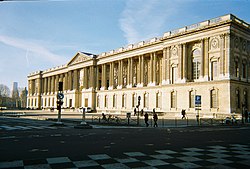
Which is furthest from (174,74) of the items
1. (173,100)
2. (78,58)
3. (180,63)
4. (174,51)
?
(78,58)

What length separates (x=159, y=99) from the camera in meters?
66.0

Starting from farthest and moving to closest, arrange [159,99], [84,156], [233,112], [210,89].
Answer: [159,99], [210,89], [233,112], [84,156]

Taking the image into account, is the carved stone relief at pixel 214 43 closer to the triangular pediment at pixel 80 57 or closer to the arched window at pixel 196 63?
the arched window at pixel 196 63

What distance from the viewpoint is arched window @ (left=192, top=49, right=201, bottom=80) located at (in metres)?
55.9

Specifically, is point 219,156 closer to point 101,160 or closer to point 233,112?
point 101,160

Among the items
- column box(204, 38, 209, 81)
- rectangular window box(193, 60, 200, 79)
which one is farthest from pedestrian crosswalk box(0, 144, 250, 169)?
rectangular window box(193, 60, 200, 79)

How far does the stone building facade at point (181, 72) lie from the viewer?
49.8m

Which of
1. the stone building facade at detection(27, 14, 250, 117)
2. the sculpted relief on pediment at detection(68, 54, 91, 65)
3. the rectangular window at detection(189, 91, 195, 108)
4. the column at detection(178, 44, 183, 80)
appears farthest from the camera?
the sculpted relief on pediment at detection(68, 54, 91, 65)

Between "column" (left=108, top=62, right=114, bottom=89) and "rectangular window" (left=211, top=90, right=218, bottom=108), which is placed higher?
"column" (left=108, top=62, right=114, bottom=89)

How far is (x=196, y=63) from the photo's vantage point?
56.6 metres

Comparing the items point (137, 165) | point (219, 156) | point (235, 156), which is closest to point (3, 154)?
point (137, 165)

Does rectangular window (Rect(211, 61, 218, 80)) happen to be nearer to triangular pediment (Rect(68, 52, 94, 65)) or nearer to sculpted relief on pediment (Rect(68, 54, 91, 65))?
triangular pediment (Rect(68, 52, 94, 65))

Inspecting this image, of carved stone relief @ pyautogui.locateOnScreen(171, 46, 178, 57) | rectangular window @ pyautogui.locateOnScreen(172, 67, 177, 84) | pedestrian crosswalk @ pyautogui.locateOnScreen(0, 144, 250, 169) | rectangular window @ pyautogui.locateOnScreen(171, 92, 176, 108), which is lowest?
pedestrian crosswalk @ pyautogui.locateOnScreen(0, 144, 250, 169)

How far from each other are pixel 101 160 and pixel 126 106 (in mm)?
68667
